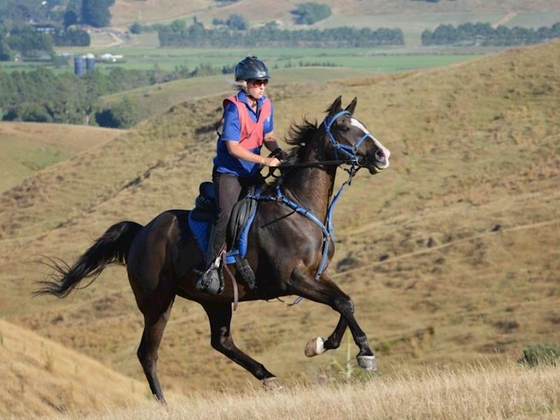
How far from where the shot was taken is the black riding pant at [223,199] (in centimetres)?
1295

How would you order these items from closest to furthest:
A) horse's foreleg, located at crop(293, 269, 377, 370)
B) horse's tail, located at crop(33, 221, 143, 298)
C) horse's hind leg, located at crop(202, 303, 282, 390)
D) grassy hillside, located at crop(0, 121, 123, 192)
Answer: horse's foreleg, located at crop(293, 269, 377, 370)
horse's hind leg, located at crop(202, 303, 282, 390)
horse's tail, located at crop(33, 221, 143, 298)
grassy hillside, located at crop(0, 121, 123, 192)

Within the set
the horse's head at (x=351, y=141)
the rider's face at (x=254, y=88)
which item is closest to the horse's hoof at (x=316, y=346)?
the horse's head at (x=351, y=141)

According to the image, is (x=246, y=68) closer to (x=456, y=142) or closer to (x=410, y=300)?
(x=410, y=300)

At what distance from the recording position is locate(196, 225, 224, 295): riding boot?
1296cm

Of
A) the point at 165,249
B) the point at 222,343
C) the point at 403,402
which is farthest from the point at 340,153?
the point at 403,402

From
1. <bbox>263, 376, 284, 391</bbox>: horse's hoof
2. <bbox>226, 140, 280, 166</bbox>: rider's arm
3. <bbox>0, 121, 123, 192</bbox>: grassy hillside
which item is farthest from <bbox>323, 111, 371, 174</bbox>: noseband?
<bbox>0, 121, 123, 192</bbox>: grassy hillside

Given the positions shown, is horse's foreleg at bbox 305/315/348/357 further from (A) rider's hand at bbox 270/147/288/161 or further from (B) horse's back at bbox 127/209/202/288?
(A) rider's hand at bbox 270/147/288/161

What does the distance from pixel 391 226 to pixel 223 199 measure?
139 feet

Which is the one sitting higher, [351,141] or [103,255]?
[351,141]

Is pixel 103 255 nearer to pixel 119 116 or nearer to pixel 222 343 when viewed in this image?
pixel 222 343

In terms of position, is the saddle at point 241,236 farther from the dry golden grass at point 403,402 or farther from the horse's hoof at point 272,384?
the dry golden grass at point 403,402

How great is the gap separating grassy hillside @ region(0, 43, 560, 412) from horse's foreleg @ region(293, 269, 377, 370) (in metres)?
4.78

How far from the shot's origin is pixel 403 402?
1088 centimetres

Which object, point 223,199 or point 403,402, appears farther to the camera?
point 223,199
